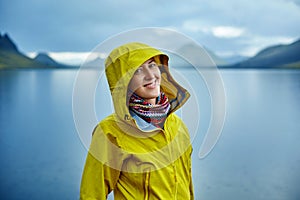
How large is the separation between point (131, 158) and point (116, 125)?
0.11m

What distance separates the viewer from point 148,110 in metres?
1.13

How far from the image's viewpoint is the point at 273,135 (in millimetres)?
5004

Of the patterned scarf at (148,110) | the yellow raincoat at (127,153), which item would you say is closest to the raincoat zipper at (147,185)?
the yellow raincoat at (127,153)

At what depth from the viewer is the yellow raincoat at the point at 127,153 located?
109cm

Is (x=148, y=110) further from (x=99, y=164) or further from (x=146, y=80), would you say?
(x=99, y=164)

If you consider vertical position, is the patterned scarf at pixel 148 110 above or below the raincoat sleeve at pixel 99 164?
above

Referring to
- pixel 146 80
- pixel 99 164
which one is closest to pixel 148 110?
pixel 146 80

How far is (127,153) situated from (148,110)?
0.14 meters

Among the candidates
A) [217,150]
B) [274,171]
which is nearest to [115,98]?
[274,171]

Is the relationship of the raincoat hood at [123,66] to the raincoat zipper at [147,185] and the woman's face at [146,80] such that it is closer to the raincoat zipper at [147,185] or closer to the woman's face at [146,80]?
the woman's face at [146,80]

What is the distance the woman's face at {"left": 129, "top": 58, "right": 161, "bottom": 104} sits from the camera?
111 cm

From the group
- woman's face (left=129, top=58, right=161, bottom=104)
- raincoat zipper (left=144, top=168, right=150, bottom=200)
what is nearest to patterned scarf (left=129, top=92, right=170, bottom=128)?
woman's face (left=129, top=58, right=161, bottom=104)

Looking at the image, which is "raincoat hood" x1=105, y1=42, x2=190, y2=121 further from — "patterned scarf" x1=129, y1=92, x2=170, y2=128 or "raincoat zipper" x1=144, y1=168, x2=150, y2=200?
"raincoat zipper" x1=144, y1=168, x2=150, y2=200

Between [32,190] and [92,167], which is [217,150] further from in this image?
[92,167]
